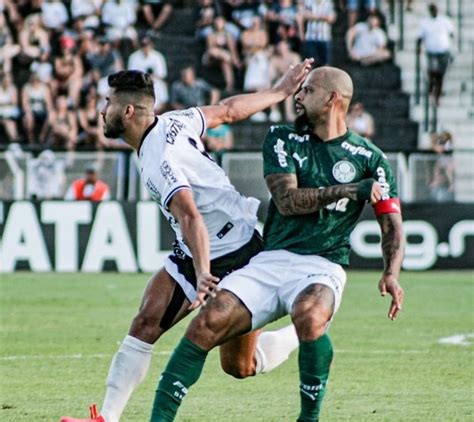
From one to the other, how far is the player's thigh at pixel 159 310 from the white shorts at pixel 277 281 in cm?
54

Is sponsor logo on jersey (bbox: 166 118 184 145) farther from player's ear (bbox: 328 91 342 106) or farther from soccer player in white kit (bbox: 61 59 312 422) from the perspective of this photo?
player's ear (bbox: 328 91 342 106)

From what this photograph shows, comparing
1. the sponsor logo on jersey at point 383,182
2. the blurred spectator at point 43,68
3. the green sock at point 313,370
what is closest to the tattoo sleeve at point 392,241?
the sponsor logo on jersey at point 383,182

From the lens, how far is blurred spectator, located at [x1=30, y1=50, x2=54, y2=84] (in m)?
23.7

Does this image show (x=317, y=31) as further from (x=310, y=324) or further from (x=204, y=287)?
(x=204, y=287)

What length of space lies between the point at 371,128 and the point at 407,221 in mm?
3557

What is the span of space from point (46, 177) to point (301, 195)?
1281cm

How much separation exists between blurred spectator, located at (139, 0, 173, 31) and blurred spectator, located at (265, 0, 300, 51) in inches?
81.8

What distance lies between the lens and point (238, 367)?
8.27 m

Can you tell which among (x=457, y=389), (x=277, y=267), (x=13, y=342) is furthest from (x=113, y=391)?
(x=13, y=342)

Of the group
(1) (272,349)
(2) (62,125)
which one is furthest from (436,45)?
(1) (272,349)

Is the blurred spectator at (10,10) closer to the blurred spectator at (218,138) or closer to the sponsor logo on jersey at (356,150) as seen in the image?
the blurred spectator at (218,138)

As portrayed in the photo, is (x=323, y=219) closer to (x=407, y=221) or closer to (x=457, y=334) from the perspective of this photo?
(x=457, y=334)

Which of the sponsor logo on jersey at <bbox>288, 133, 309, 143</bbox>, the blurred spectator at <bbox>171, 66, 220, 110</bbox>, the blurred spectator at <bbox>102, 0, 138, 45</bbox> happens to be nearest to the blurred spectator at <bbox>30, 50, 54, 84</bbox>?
the blurred spectator at <bbox>102, 0, 138, 45</bbox>

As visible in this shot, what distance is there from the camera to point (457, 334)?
503 inches
